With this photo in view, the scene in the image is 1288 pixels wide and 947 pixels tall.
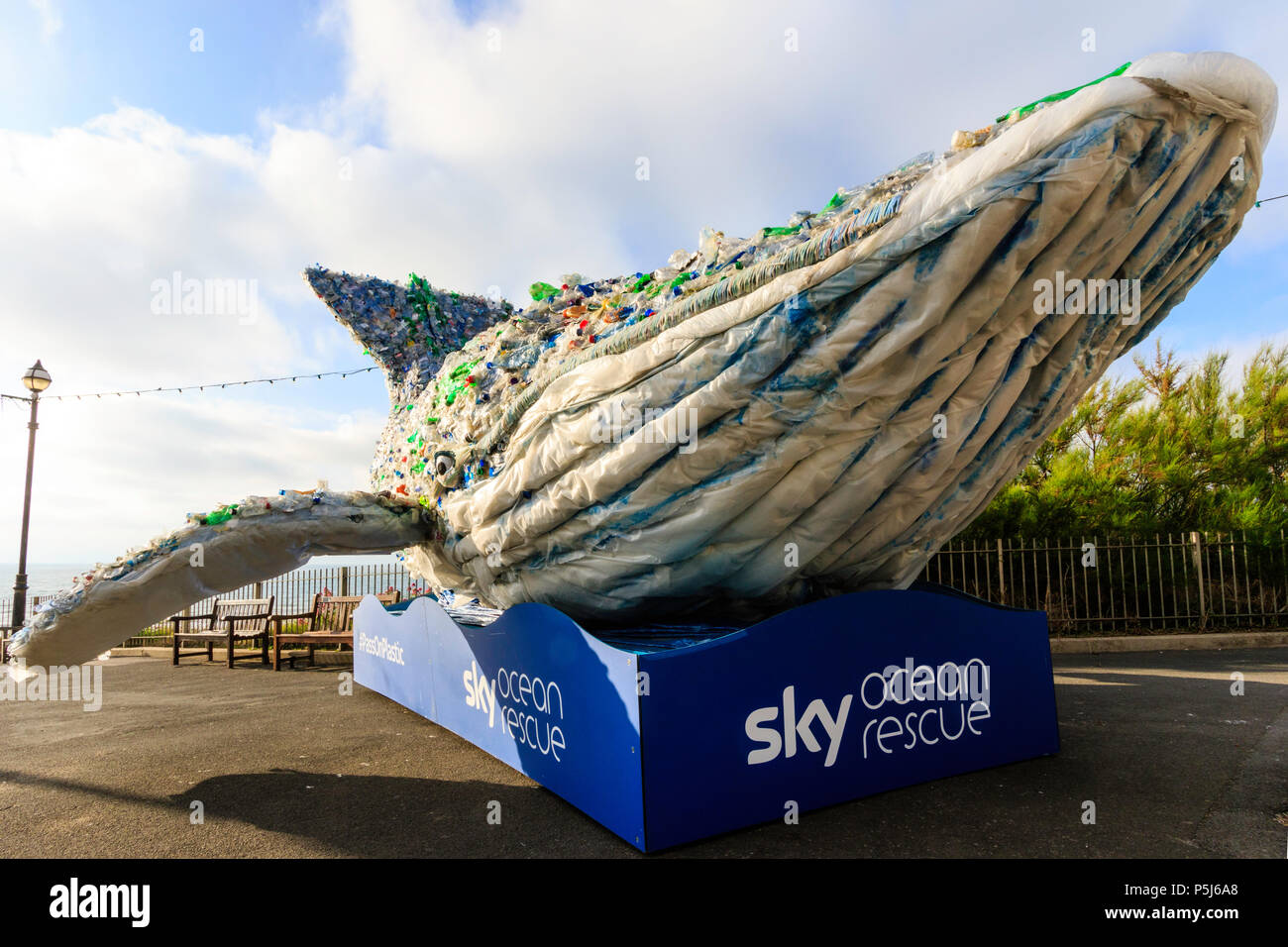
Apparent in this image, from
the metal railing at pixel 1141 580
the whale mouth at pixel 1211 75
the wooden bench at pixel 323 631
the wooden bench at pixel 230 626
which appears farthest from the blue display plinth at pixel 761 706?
the wooden bench at pixel 230 626

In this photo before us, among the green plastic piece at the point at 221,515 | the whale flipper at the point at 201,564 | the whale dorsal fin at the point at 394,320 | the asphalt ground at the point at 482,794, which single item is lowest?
the asphalt ground at the point at 482,794

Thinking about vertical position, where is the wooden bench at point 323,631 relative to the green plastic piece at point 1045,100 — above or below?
below

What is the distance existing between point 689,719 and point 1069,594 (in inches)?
332

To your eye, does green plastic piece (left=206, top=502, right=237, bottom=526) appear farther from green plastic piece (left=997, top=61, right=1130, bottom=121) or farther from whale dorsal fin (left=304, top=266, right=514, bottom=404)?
green plastic piece (left=997, top=61, right=1130, bottom=121)

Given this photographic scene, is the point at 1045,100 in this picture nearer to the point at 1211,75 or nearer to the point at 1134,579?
the point at 1211,75

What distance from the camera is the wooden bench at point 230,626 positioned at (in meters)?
8.60

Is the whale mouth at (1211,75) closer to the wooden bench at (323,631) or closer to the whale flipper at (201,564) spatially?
the whale flipper at (201,564)

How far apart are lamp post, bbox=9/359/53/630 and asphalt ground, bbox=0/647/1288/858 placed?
5.90m

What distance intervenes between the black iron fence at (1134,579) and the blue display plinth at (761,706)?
5297mm

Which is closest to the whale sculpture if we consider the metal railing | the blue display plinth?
the blue display plinth

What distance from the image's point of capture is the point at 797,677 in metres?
3.03
